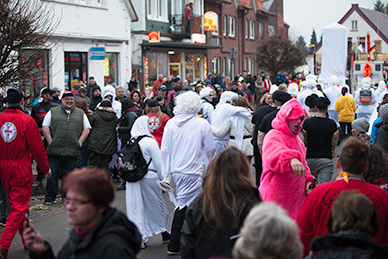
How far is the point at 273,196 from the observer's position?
513cm

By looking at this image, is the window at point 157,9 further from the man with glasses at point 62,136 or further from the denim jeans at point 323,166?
the denim jeans at point 323,166

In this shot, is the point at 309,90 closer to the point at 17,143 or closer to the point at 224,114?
the point at 224,114

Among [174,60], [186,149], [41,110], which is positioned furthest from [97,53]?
[186,149]

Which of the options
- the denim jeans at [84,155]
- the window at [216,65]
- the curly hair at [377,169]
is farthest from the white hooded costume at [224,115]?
the window at [216,65]

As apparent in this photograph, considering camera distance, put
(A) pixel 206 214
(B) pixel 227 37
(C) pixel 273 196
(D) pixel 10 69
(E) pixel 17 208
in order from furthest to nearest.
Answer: (B) pixel 227 37
(D) pixel 10 69
(E) pixel 17 208
(C) pixel 273 196
(A) pixel 206 214

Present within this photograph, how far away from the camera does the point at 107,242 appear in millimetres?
2695

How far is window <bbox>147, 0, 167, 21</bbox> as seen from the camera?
2956cm

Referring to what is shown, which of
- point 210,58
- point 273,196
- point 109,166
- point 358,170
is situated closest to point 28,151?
point 273,196

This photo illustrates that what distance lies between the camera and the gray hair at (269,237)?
6.84 ft

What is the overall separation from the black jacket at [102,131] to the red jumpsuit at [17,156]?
3990 mm

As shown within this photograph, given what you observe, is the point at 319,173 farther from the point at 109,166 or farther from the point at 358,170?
the point at 109,166

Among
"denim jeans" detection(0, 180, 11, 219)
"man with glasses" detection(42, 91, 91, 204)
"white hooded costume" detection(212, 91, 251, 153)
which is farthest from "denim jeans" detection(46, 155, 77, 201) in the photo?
"white hooded costume" detection(212, 91, 251, 153)

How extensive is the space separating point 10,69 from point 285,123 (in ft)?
22.0

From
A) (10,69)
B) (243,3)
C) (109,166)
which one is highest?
(243,3)
